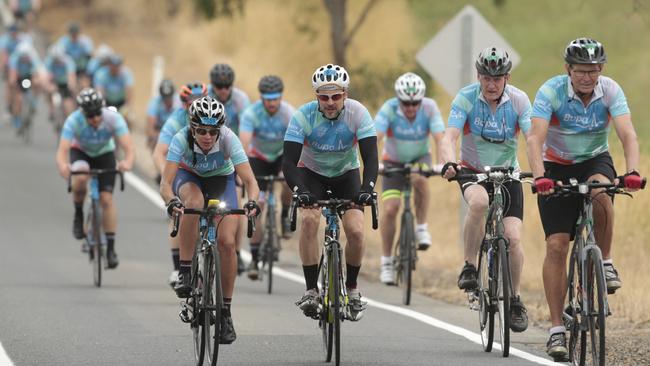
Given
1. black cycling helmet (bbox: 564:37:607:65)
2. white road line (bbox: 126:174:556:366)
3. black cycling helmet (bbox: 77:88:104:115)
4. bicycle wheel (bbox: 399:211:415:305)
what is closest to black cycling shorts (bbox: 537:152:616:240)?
black cycling helmet (bbox: 564:37:607:65)

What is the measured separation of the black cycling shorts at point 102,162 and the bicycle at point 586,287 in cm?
779

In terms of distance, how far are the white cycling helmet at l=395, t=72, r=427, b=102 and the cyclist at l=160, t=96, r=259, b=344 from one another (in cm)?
443

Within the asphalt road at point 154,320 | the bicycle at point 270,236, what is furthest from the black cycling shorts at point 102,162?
the bicycle at point 270,236

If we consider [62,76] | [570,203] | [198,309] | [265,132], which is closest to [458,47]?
[265,132]

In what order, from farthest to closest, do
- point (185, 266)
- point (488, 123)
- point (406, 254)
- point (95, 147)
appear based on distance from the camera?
point (95, 147), point (406, 254), point (488, 123), point (185, 266)

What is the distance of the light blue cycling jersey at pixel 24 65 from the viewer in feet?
110

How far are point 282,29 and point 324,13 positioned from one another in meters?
7.16

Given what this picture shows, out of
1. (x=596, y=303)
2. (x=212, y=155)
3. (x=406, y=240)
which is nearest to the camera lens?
(x=596, y=303)

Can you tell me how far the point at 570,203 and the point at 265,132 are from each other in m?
7.02

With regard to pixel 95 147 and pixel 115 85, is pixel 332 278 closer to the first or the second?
pixel 95 147

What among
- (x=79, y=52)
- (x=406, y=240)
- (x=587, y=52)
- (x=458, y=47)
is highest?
(x=79, y=52)

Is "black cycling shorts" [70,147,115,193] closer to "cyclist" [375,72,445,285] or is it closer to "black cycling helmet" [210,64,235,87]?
"black cycling helmet" [210,64,235,87]

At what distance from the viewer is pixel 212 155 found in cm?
1245

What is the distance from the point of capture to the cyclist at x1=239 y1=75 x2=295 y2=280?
17.7 metres
